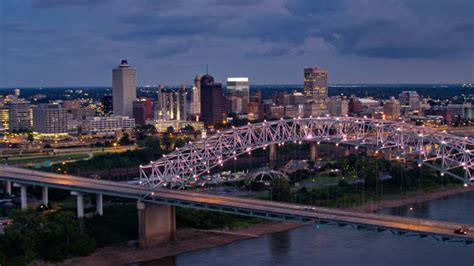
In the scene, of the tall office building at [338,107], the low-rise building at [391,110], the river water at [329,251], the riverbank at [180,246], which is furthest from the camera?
the tall office building at [338,107]

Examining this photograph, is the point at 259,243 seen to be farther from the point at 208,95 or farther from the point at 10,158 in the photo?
the point at 208,95

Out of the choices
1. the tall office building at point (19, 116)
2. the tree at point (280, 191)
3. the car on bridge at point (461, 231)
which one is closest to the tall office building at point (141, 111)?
the tall office building at point (19, 116)

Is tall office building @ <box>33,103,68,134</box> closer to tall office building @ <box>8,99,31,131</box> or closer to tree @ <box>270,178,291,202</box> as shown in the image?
tall office building @ <box>8,99,31,131</box>

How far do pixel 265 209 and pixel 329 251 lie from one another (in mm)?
3415

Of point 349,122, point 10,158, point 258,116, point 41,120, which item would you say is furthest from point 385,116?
point 349,122

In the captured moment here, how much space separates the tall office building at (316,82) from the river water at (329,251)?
11822 centimetres

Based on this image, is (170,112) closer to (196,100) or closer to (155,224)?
(196,100)

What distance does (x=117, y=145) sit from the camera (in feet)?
253

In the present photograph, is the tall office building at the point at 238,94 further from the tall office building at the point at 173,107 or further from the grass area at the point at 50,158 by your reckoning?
the grass area at the point at 50,158

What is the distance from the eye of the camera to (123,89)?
12038 cm

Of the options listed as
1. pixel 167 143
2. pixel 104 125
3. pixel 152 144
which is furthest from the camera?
pixel 104 125

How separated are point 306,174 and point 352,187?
621 cm

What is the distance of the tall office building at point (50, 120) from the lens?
314 ft

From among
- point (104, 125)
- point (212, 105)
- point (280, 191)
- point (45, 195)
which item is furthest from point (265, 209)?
point (212, 105)
